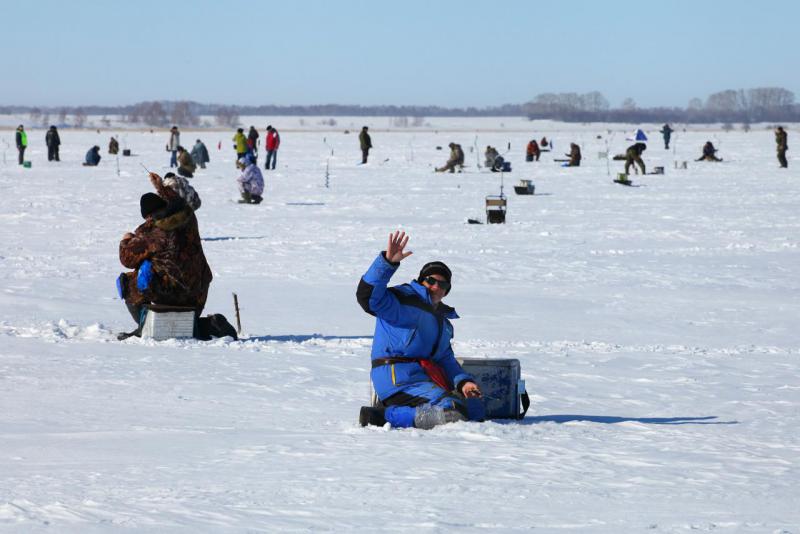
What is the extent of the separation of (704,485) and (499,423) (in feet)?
5.72

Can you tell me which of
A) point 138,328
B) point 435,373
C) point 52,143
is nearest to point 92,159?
point 52,143

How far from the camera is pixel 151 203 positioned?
31.7 feet

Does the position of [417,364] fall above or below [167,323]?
above

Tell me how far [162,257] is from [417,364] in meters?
3.61

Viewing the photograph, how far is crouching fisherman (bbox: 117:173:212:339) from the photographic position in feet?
31.7

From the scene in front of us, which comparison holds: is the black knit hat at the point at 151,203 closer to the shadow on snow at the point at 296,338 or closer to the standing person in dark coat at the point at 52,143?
the shadow on snow at the point at 296,338

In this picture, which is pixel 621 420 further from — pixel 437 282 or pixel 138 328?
pixel 138 328

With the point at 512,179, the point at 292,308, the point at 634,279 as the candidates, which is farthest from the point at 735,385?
the point at 512,179

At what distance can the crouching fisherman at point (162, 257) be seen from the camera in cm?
967

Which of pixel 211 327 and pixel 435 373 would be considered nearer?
pixel 435 373

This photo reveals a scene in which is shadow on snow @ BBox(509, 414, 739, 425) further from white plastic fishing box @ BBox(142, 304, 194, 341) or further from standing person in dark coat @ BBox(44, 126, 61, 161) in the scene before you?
standing person in dark coat @ BBox(44, 126, 61, 161)

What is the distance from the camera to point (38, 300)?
12.0 metres

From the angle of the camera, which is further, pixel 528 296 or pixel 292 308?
pixel 528 296

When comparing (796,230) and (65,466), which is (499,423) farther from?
(796,230)
